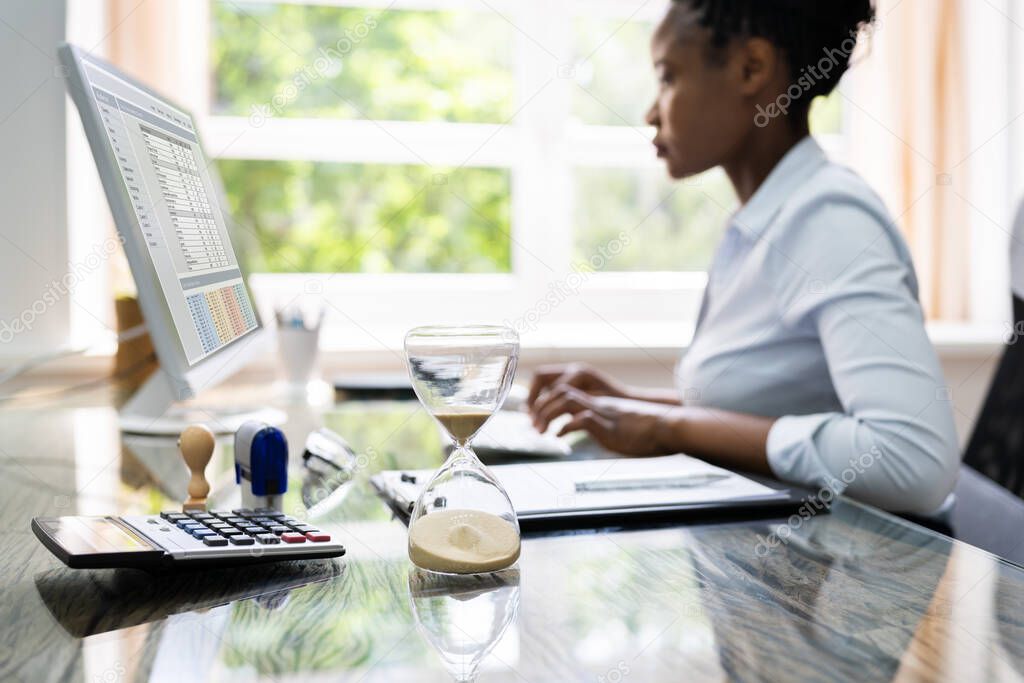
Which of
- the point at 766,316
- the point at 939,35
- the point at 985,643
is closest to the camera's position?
the point at 985,643

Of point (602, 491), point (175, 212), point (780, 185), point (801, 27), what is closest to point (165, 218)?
point (175, 212)

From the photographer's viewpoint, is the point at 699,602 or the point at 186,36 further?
the point at 186,36

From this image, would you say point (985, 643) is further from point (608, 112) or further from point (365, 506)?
point (608, 112)

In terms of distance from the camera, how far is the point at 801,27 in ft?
4.91

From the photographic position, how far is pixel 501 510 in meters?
0.69

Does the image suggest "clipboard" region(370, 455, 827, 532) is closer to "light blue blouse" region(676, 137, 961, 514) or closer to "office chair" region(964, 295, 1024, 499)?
"light blue blouse" region(676, 137, 961, 514)

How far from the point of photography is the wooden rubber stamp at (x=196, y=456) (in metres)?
0.86

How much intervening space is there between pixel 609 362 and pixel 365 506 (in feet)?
5.89

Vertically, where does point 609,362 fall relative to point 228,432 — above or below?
below

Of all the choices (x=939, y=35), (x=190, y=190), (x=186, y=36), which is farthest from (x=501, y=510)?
(x=939, y=35)

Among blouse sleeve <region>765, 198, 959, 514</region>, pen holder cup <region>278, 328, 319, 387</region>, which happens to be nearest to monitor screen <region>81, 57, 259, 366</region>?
blouse sleeve <region>765, 198, 959, 514</region>

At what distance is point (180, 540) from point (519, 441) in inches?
24.6

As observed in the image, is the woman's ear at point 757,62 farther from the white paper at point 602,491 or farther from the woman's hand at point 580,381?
the white paper at point 602,491

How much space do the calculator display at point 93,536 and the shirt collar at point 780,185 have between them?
1.01 metres
